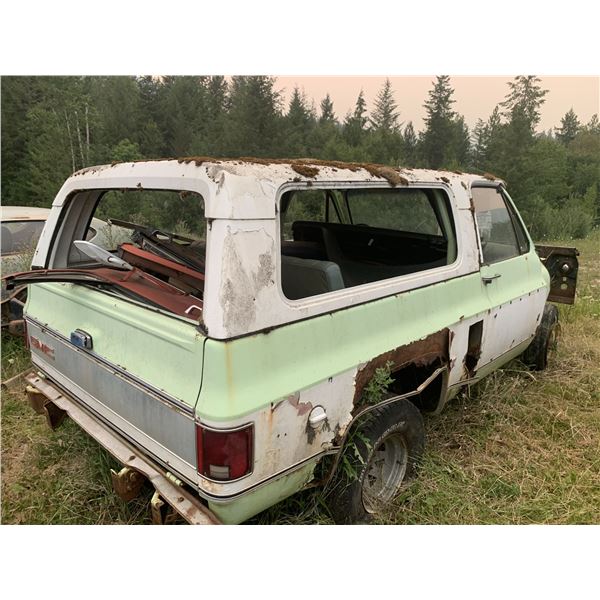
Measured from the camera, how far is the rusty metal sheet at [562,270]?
4434mm

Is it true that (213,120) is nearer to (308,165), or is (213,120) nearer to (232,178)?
(308,165)

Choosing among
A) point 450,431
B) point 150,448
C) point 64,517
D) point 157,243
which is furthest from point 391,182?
point 64,517

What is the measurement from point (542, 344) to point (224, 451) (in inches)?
142

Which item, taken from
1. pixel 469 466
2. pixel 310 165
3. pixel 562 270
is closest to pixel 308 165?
pixel 310 165

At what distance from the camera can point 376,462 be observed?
2.62 meters

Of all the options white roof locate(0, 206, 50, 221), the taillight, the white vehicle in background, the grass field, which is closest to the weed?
the grass field

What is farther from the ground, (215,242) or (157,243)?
(215,242)

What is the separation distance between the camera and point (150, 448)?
1.93m

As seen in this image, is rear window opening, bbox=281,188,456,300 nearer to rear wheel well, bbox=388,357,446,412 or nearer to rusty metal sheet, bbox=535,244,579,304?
rear wheel well, bbox=388,357,446,412

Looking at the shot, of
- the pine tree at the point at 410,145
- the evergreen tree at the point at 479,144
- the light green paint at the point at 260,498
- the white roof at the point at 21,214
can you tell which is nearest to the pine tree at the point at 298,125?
the pine tree at the point at 410,145

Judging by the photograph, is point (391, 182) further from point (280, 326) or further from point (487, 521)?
point (487, 521)

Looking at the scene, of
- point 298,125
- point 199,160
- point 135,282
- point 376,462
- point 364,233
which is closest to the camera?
point 199,160

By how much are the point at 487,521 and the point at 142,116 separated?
91.3ft

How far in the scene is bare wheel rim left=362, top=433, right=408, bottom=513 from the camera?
100.0 inches
